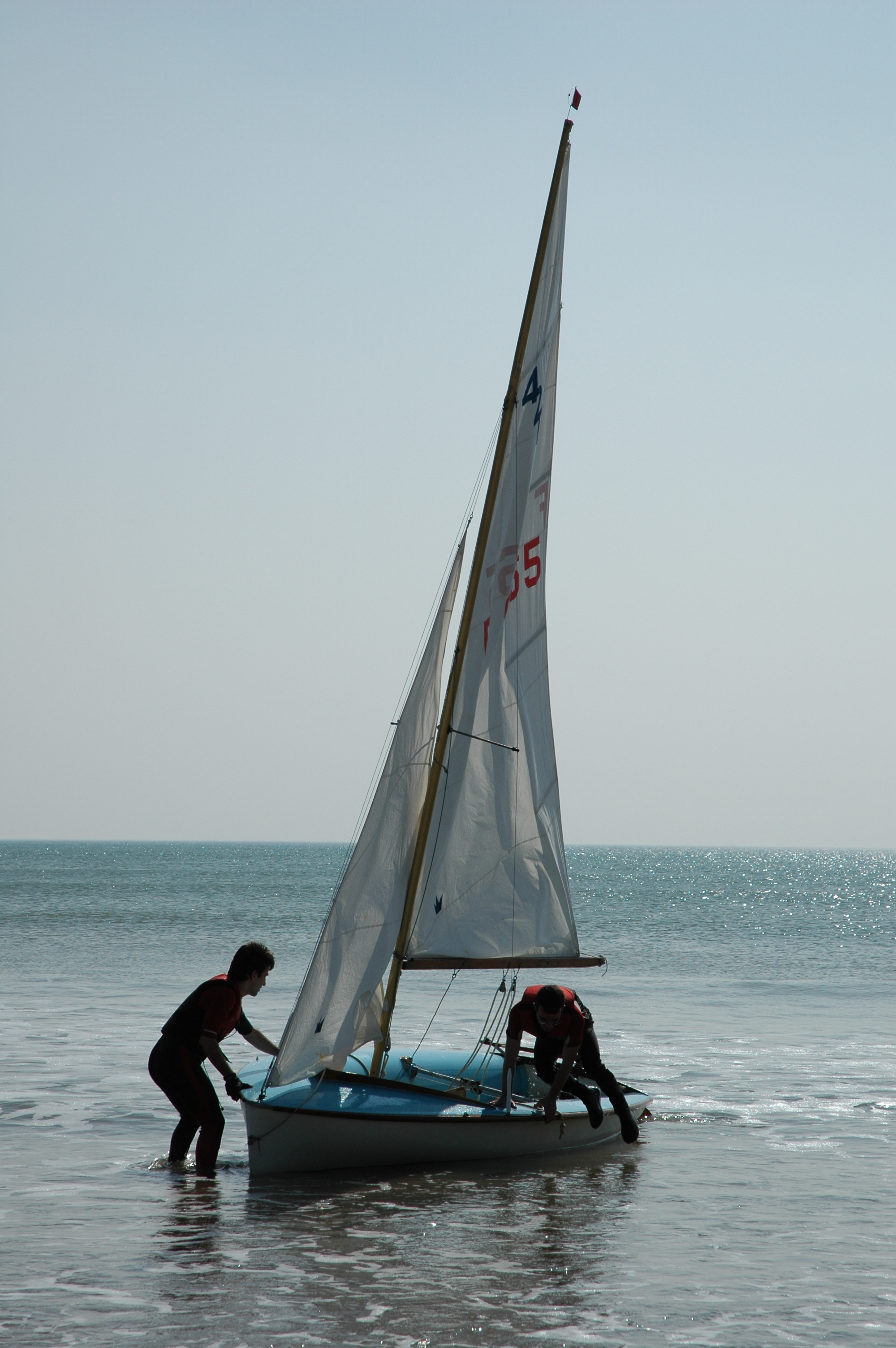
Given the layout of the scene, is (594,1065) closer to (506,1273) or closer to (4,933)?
(506,1273)

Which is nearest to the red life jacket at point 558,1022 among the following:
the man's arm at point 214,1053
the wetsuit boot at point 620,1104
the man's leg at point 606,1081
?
the man's leg at point 606,1081

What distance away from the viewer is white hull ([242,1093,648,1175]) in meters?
10.2

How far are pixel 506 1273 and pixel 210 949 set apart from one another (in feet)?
98.7

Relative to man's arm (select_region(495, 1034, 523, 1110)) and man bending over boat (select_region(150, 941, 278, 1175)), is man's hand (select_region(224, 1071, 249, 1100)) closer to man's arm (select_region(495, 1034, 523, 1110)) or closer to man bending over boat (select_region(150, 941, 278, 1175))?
man bending over boat (select_region(150, 941, 278, 1175))

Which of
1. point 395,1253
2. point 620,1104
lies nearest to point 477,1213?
point 395,1253

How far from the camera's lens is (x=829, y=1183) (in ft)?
37.7

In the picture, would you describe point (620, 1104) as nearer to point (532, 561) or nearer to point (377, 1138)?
point (377, 1138)

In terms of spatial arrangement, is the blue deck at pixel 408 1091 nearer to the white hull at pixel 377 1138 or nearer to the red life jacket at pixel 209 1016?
the white hull at pixel 377 1138

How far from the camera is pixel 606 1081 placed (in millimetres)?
11555

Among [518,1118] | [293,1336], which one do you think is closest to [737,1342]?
[293,1336]

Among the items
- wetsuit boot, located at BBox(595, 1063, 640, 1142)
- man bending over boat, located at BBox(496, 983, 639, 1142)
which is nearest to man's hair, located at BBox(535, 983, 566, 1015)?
man bending over boat, located at BBox(496, 983, 639, 1142)

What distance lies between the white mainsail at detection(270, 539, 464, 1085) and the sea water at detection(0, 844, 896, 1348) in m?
1.13

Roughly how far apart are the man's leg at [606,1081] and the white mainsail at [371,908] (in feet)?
6.37

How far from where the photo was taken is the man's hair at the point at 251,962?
9.77 meters
